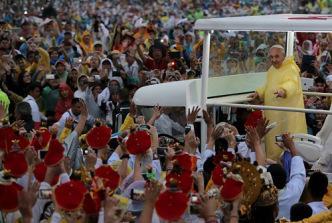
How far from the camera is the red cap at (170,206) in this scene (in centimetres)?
717

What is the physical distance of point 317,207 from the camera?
30.8 ft

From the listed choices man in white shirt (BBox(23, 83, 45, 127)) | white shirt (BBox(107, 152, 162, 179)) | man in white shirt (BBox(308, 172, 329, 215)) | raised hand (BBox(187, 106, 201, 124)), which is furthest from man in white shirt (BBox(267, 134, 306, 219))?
man in white shirt (BBox(23, 83, 45, 127))

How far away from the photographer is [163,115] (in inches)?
523

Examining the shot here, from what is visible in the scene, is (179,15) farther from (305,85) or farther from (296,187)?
(296,187)

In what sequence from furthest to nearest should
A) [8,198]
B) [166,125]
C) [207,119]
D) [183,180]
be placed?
[166,125]
[207,119]
[183,180]
[8,198]

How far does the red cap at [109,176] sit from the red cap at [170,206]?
993 mm

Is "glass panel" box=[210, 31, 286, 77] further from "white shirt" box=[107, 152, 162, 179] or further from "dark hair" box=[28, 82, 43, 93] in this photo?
"dark hair" box=[28, 82, 43, 93]

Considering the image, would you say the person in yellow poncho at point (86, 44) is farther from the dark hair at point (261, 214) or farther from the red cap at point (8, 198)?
the red cap at point (8, 198)

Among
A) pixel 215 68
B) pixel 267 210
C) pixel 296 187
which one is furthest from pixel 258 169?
pixel 215 68

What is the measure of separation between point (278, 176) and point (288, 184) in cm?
11

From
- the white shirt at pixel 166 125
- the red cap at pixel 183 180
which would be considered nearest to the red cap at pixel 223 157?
the red cap at pixel 183 180

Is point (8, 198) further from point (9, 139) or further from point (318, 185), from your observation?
point (318, 185)

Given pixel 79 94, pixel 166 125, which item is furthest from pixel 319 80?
pixel 79 94

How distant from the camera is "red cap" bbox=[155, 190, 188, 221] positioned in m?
7.17
